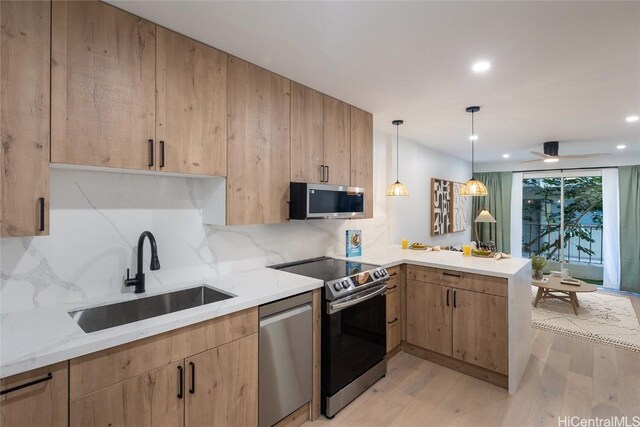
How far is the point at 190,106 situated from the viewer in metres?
1.91

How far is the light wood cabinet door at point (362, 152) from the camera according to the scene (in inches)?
125

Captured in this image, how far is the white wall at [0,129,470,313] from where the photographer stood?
165cm

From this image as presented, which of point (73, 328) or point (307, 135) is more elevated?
point (307, 135)

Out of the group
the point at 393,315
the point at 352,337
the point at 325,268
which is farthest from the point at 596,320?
the point at 325,268

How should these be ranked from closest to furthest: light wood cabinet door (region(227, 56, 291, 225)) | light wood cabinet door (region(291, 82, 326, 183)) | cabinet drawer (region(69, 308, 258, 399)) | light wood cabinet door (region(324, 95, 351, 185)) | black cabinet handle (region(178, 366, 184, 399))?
cabinet drawer (region(69, 308, 258, 399))
black cabinet handle (region(178, 366, 184, 399))
light wood cabinet door (region(227, 56, 291, 225))
light wood cabinet door (region(291, 82, 326, 183))
light wood cabinet door (region(324, 95, 351, 185))

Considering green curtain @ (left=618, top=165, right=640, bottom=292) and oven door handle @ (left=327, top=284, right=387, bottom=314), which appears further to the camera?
green curtain @ (left=618, top=165, right=640, bottom=292)

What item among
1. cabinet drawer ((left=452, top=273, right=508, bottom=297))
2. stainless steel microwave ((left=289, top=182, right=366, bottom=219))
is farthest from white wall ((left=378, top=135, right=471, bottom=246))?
cabinet drawer ((left=452, top=273, right=508, bottom=297))

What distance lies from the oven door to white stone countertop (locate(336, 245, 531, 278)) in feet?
1.58

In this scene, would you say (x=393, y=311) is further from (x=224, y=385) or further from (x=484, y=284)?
(x=224, y=385)

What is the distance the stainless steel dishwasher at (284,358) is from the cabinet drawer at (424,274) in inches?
54.5

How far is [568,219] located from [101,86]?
7.75 meters

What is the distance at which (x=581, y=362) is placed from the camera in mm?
3062

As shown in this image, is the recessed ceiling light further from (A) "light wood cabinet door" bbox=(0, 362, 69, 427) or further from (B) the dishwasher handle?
(A) "light wood cabinet door" bbox=(0, 362, 69, 427)

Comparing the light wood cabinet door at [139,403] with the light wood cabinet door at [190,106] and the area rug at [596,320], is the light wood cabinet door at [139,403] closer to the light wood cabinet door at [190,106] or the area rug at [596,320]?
the light wood cabinet door at [190,106]
